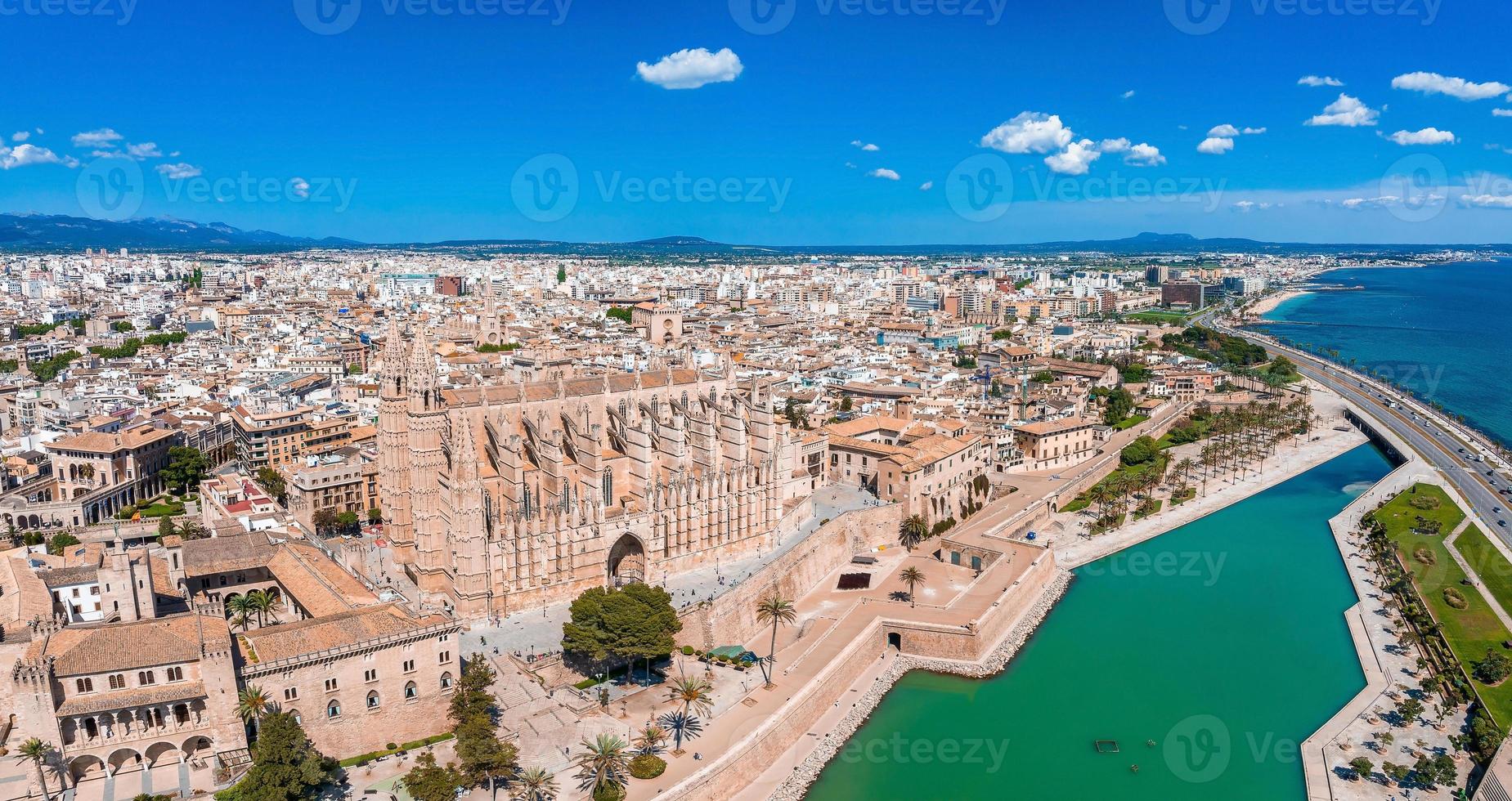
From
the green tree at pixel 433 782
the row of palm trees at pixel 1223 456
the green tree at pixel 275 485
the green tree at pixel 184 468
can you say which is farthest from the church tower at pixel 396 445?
the row of palm trees at pixel 1223 456

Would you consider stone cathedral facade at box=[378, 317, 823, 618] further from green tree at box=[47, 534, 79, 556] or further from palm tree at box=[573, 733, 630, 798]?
green tree at box=[47, 534, 79, 556]

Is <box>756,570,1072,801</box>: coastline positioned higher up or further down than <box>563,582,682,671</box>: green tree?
further down

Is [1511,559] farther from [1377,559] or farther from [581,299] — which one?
[581,299]

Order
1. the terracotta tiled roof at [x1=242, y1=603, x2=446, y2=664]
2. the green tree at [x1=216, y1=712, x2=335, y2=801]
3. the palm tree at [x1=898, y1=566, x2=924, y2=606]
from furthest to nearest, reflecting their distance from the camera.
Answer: the palm tree at [x1=898, y1=566, x2=924, y2=606], the terracotta tiled roof at [x1=242, y1=603, x2=446, y2=664], the green tree at [x1=216, y1=712, x2=335, y2=801]

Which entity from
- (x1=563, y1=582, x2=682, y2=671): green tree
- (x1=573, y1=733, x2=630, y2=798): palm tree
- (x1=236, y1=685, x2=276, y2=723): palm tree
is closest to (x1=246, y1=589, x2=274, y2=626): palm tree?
(x1=236, y1=685, x2=276, y2=723): palm tree

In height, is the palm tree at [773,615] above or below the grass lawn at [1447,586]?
above

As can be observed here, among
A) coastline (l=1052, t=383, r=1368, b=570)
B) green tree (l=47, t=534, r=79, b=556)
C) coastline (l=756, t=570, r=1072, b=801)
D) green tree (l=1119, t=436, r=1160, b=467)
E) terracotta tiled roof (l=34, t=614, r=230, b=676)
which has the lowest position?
coastline (l=756, t=570, r=1072, b=801)

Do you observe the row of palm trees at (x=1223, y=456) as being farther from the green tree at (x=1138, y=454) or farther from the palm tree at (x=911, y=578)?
the palm tree at (x=911, y=578)

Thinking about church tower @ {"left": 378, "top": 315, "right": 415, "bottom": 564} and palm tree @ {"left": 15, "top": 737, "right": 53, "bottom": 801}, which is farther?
church tower @ {"left": 378, "top": 315, "right": 415, "bottom": 564}
